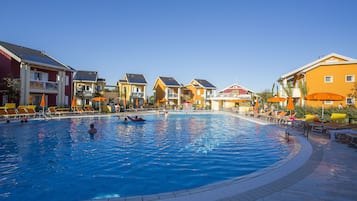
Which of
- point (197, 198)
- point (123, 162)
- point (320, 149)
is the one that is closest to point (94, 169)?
point (123, 162)

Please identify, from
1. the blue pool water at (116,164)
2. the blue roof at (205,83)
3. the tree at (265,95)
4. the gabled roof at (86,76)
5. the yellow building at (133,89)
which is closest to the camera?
the blue pool water at (116,164)

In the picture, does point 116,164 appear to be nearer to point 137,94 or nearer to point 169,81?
point 137,94

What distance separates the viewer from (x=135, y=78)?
43562mm

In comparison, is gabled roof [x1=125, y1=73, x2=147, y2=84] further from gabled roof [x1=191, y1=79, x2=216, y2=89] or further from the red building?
the red building

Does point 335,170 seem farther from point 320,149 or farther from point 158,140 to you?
point 158,140

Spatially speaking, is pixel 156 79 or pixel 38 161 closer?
pixel 38 161

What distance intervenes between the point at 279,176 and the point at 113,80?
161ft

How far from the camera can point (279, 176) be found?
4.95m

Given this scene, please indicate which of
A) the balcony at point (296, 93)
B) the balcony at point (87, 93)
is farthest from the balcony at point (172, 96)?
the balcony at point (296, 93)

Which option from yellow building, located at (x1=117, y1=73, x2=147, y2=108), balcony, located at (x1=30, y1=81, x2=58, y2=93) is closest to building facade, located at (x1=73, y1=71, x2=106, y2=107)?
yellow building, located at (x1=117, y1=73, x2=147, y2=108)

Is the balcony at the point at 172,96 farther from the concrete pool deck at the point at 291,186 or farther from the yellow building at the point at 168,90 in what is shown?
the concrete pool deck at the point at 291,186

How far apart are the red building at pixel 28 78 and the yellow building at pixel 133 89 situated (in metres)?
15.0

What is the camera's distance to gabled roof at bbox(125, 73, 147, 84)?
138ft

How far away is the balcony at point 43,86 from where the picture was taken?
22703 millimetres
